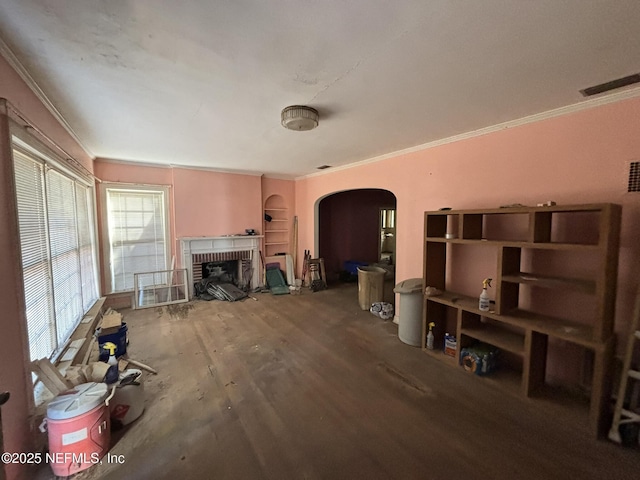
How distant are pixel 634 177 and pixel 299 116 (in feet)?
8.61

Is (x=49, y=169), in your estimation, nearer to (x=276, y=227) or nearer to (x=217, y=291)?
(x=217, y=291)

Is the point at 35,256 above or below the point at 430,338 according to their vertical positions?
above

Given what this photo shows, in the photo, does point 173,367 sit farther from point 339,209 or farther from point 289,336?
point 339,209

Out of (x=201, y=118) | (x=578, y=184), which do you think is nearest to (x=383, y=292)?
(x=578, y=184)

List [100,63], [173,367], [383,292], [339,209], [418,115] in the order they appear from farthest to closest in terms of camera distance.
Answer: [339,209]
[383,292]
[173,367]
[418,115]
[100,63]

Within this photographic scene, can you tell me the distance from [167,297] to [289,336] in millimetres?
2865

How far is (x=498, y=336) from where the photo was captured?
98.0 inches

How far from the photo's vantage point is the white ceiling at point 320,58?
3.90ft

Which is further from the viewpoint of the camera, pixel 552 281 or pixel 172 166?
pixel 172 166

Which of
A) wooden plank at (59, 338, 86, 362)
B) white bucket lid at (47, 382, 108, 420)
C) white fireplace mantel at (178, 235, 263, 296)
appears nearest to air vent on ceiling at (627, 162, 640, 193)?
white bucket lid at (47, 382, 108, 420)

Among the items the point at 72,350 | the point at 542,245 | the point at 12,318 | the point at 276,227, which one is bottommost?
the point at 72,350

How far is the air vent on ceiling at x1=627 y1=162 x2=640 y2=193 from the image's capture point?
6.25 ft

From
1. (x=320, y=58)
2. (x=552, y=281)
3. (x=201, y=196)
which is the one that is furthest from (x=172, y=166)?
(x=552, y=281)

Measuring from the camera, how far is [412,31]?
1.31 m
